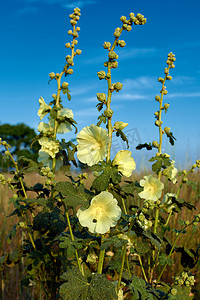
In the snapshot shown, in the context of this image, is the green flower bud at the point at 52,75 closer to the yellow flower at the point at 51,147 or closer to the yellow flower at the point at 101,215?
the yellow flower at the point at 51,147

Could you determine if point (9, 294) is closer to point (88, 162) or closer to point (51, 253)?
point (51, 253)

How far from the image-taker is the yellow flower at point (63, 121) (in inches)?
71.9

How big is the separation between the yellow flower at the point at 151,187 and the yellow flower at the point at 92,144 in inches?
23.7

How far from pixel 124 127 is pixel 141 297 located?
0.80m

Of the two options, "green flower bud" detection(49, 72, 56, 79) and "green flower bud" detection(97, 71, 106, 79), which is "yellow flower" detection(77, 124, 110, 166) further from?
"green flower bud" detection(49, 72, 56, 79)

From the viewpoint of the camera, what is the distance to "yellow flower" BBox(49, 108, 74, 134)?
71.9 inches

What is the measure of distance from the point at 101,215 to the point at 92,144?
1.09 ft

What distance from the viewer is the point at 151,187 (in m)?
2.01

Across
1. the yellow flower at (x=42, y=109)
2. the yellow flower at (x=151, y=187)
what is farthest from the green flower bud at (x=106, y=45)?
the yellow flower at (x=151, y=187)

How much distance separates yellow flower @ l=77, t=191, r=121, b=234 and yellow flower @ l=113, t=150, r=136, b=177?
14 cm

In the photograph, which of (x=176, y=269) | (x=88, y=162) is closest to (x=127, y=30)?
(x=88, y=162)

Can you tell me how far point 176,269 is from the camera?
3.02 metres

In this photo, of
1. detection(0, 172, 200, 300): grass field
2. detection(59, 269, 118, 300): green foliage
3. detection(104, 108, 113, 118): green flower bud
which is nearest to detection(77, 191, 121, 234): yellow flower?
detection(59, 269, 118, 300): green foliage

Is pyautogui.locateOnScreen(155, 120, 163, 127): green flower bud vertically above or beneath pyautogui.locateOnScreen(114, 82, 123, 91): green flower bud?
beneath
